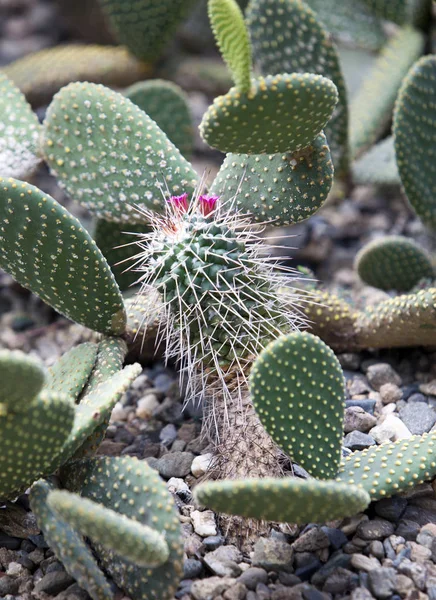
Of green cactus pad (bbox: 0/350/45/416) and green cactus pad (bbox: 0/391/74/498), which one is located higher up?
green cactus pad (bbox: 0/350/45/416)

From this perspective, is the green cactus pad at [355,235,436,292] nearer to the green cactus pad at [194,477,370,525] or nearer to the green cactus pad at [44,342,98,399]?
the green cactus pad at [44,342,98,399]

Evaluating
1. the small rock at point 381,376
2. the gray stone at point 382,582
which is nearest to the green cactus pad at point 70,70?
the small rock at point 381,376

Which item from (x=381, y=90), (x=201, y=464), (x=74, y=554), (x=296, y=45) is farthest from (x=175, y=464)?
(x=381, y=90)

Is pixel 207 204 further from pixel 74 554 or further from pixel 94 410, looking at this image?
pixel 74 554

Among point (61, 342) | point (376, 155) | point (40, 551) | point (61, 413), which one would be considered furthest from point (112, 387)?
point (376, 155)

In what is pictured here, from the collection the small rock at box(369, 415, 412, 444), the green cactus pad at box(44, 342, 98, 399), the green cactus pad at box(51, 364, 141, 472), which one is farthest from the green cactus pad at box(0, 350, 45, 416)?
the small rock at box(369, 415, 412, 444)

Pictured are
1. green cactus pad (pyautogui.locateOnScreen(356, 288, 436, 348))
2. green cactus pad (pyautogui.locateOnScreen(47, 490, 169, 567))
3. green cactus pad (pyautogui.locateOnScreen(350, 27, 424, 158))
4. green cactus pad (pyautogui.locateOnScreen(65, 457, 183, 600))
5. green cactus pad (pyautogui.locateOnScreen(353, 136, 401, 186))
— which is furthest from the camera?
green cactus pad (pyautogui.locateOnScreen(350, 27, 424, 158))
